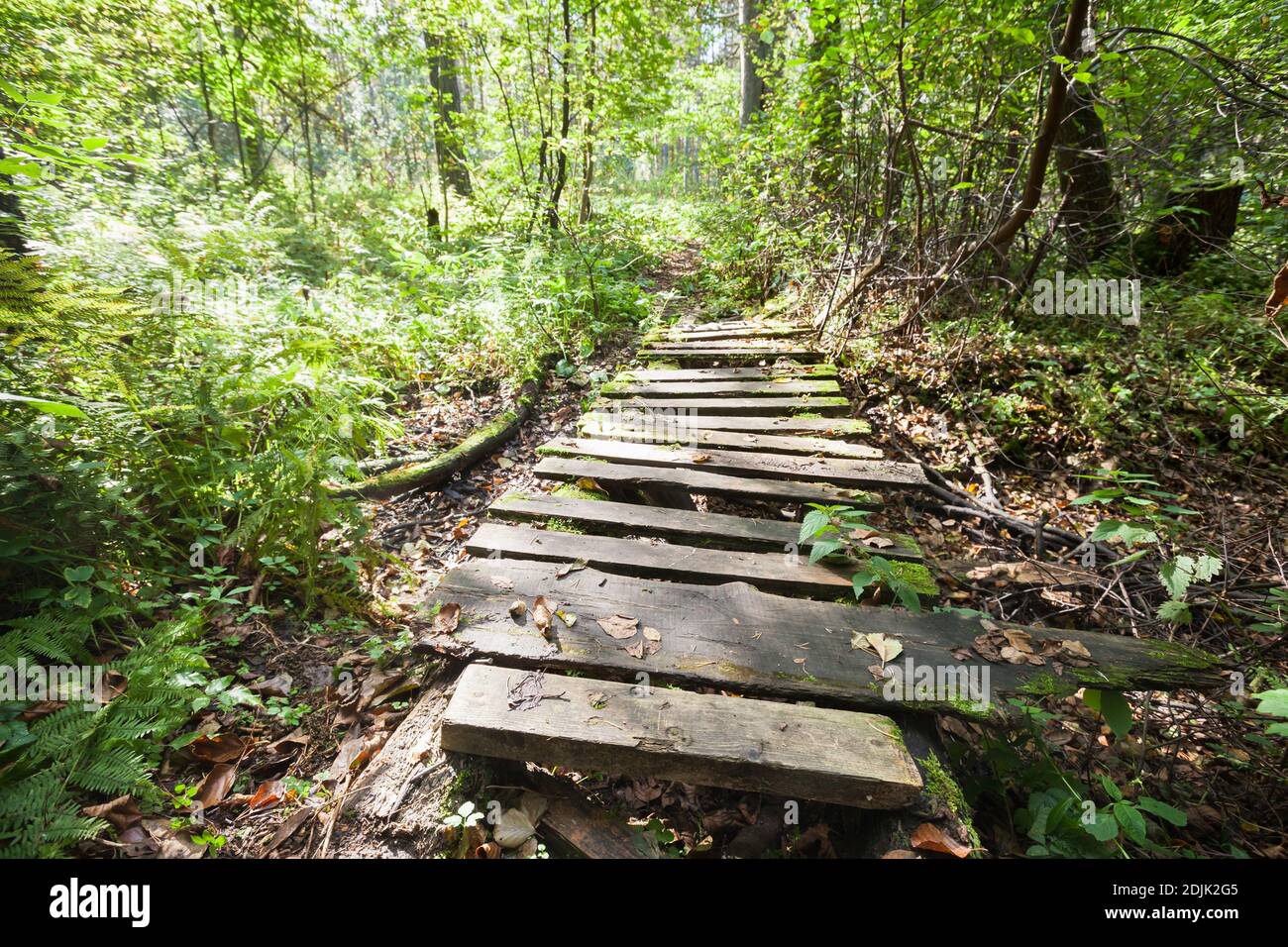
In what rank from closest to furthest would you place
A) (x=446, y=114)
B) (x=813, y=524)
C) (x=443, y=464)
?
1. (x=813, y=524)
2. (x=443, y=464)
3. (x=446, y=114)

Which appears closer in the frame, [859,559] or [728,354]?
[859,559]

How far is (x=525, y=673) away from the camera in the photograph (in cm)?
193

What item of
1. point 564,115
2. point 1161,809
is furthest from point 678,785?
point 564,115

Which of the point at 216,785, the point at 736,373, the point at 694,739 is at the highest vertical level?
the point at 736,373

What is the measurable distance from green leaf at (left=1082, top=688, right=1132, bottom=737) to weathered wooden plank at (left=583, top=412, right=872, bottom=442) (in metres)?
2.44

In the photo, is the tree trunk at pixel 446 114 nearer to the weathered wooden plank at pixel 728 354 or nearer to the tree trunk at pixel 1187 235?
the weathered wooden plank at pixel 728 354

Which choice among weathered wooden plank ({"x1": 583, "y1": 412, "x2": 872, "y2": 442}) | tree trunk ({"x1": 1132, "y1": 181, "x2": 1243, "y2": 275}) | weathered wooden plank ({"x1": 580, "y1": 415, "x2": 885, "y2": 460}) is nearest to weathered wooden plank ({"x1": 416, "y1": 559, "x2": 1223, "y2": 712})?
weathered wooden plank ({"x1": 580, "y1": 415, "x2": 885, "y2": 460})

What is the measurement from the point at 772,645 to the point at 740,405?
303 cm

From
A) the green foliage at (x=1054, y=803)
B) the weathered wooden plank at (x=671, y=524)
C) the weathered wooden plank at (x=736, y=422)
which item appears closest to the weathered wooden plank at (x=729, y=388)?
the weathered wooden plank at (x=736, y=422)

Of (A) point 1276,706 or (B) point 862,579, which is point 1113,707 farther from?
(B) point 862,579

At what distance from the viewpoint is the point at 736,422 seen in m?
4.53

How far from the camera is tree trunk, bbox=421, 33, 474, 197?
8.26 metres

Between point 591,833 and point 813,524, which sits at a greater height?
point 813,524

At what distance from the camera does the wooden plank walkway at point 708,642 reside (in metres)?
1.66
